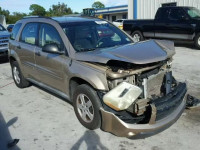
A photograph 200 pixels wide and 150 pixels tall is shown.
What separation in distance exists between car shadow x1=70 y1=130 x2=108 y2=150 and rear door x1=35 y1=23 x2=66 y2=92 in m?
0.99

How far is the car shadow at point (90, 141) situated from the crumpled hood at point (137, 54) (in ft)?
3.83

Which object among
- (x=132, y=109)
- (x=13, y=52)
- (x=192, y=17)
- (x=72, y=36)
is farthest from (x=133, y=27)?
(x=132, y=109)

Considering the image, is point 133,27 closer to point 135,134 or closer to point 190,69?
point 190,69

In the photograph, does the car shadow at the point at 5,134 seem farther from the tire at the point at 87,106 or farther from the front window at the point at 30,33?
the front window at the point at 30,33

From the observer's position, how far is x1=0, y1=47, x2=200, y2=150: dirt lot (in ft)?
11.3

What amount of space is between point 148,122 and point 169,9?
9.69m

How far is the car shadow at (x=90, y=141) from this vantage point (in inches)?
134

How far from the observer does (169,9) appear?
38.2 ft

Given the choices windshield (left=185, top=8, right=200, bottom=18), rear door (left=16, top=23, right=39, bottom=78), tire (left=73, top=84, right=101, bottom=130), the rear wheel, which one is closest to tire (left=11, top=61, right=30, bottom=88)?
rear door (left=16, top=23, right=39, bottom=78)

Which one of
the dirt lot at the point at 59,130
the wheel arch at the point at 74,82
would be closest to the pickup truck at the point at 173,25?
the dirt lot at the point at 59,130

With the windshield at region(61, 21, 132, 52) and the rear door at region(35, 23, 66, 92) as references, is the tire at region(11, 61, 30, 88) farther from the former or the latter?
the windshield at region(61, 21, 132, 52)

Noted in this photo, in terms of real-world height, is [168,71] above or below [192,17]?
below

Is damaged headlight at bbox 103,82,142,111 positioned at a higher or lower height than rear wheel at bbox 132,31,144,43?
lower

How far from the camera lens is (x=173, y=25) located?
37.0ft
